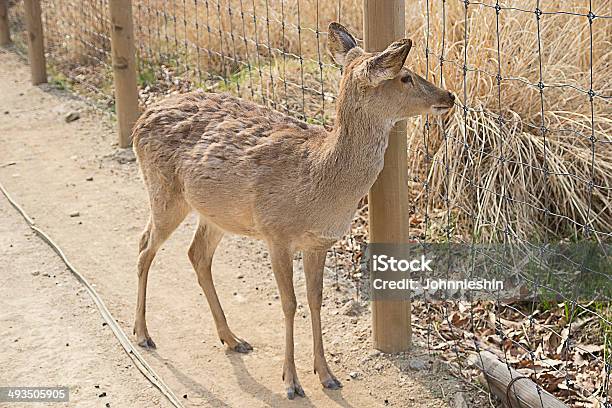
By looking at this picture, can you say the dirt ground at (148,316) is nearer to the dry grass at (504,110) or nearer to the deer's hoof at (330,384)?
the deer's hoof at (330,384)

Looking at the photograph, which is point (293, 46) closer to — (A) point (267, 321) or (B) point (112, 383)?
(A) point (267, 321)

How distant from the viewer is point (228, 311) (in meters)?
5.71

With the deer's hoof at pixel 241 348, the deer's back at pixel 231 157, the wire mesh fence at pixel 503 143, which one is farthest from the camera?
the deer's hoof at pixel 241 348

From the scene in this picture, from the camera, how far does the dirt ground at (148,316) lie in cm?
483

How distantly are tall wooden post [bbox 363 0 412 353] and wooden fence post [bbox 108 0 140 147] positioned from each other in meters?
3.74

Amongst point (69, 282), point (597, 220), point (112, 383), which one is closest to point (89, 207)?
point (69, 282)

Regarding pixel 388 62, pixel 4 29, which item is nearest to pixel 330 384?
pixel 388 62

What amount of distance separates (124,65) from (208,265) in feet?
11.1

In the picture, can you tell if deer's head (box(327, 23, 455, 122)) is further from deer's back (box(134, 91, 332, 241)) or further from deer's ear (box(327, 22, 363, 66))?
deer's back (box(134, 91, 332, 241))

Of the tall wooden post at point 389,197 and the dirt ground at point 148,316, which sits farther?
the dirt ground at point 148,316

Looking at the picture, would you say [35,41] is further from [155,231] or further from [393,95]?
[393,95]

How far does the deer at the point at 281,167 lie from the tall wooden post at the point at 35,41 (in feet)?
17.5

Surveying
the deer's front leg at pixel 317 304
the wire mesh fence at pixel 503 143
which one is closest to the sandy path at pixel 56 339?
the deer's front leg at pixel 317 304

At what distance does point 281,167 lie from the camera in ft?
15.5
